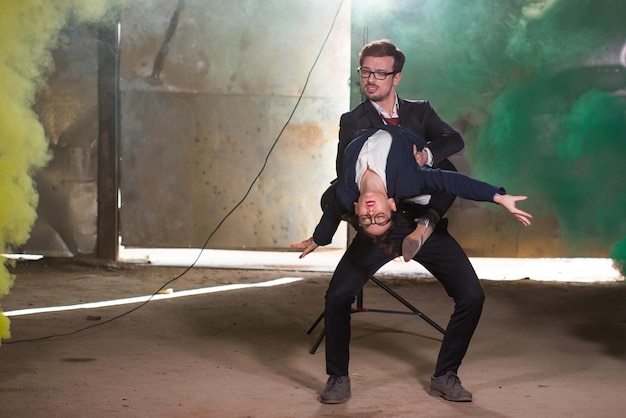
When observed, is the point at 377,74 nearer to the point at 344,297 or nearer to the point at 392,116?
the point at 392,116

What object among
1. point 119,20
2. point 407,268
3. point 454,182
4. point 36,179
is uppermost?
point 119,20

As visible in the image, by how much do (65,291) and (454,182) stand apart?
4848 millimetres

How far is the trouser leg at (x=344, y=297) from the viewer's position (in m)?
4.92

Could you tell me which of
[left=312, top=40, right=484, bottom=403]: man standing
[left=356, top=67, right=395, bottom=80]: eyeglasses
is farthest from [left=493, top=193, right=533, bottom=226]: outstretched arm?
[left=356, top=67, right=395, bottom=80]: eyeglasses

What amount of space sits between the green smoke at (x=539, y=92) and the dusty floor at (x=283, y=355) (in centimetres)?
98

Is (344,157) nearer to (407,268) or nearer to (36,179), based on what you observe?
(407,268)

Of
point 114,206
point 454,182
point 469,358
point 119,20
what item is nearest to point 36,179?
point 114,206

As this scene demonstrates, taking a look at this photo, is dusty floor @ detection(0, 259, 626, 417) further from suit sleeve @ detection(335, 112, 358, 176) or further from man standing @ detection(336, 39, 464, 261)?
suit sleeve @ detection(335, 112, 358, 176)

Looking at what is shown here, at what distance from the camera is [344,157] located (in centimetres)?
486

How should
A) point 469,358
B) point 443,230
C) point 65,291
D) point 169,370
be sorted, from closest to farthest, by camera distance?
point 443,230
point 169,370
point 469,358
point 65,291

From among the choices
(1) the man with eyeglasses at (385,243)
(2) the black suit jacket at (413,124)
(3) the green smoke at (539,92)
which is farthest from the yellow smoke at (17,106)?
(3) the green smoke at (539,92)

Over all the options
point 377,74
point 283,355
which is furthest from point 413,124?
point 283,355

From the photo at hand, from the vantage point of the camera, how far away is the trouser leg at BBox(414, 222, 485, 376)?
16.2 ft

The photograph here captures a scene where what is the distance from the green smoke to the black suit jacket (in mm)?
4297
